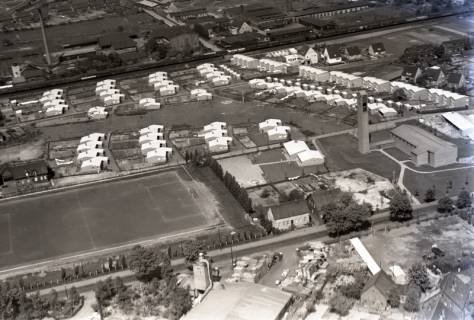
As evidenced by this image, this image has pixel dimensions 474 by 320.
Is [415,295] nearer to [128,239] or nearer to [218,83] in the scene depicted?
[128,239]

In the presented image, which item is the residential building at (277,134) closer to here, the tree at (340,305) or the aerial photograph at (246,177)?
the aerial photograph at (246,177)

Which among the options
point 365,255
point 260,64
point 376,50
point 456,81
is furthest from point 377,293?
point 376,50

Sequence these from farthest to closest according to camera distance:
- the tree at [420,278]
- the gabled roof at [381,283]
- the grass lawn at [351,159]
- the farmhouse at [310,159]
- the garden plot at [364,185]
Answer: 1. the farmhouse at [310,159]
2. the grass lawn at [351,159]
3. the garden plot at [364,185]
4. the tree at [420,278]
5. the gabled roof at [381,283]

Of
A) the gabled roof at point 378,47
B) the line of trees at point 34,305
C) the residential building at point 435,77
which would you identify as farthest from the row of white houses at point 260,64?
the line of trees at point 34,305

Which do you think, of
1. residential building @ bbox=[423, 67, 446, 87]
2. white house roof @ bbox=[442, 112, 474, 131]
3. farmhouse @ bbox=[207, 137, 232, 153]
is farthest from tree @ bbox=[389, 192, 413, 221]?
residential building @ bbox=[423, 67, 446, 87]

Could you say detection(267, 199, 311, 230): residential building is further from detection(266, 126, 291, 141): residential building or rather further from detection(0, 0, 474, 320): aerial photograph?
detection(266, 126, 291, 141): residential building

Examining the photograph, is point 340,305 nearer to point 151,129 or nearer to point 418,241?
point 418,241

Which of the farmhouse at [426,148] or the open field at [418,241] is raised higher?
the farmhouse at [426,148]
